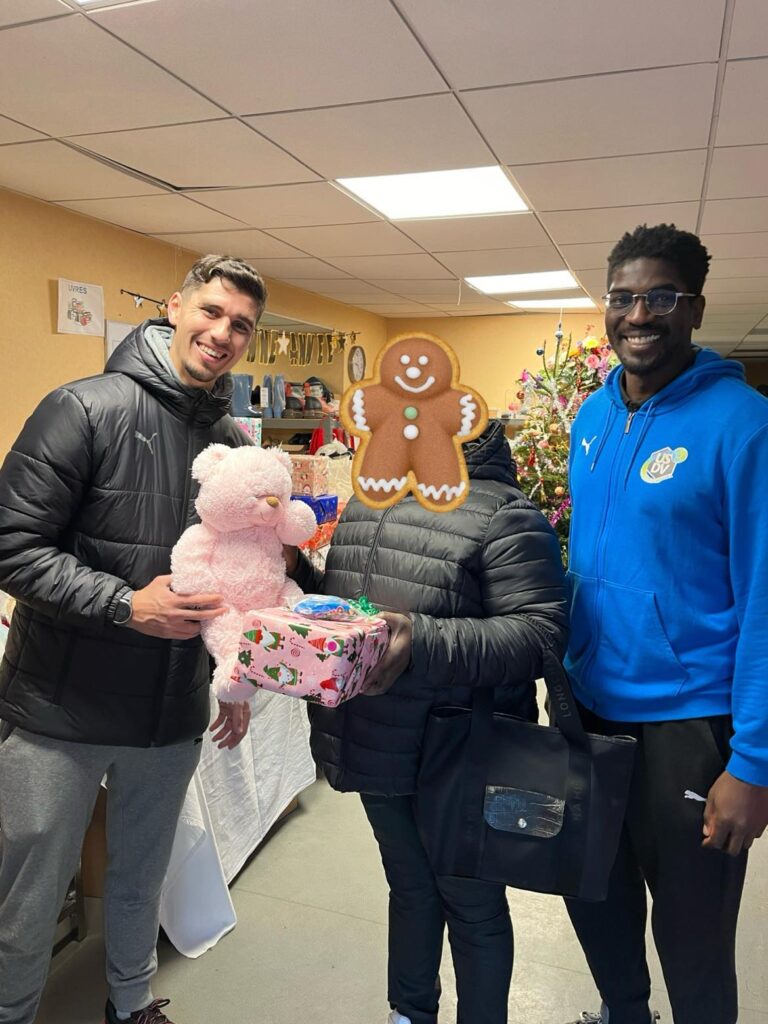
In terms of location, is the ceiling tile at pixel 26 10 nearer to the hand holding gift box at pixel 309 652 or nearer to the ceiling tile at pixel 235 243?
the hand holding gift box at pixel 309 652

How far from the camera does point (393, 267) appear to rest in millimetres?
4828

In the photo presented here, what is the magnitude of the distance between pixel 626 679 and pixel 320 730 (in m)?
0.51

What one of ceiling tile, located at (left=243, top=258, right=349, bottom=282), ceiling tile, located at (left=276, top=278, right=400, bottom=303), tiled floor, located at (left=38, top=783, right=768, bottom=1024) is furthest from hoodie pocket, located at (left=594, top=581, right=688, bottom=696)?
ceiling tile, located at (left=276, top=278, right=400, bottom=303)

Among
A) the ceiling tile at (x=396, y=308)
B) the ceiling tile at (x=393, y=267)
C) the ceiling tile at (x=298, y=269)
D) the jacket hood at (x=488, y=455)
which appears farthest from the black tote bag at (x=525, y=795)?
the ceiling tile at (x=396, y=308)

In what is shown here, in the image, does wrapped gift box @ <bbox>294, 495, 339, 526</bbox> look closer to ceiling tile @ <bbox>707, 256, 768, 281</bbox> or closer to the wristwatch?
the wristwatch

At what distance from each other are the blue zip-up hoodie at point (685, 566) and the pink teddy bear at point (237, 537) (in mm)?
506

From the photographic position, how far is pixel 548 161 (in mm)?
2830

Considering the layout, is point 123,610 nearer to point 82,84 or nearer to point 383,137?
point 82,84

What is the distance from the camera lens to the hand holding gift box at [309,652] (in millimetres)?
816

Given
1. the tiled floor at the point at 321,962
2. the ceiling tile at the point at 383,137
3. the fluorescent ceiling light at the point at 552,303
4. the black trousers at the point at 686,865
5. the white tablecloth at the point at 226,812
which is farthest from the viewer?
the fluorescent ceiling light at the point at 552,303

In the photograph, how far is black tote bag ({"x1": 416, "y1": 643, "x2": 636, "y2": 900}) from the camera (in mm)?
1118

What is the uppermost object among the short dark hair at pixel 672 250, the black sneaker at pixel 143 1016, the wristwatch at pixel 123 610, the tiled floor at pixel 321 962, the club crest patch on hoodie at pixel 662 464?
the short dark hair at pixel 672 250

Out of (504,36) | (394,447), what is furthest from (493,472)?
(504,36)

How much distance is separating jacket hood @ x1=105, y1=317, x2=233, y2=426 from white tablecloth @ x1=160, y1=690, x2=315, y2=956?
3.37ft
